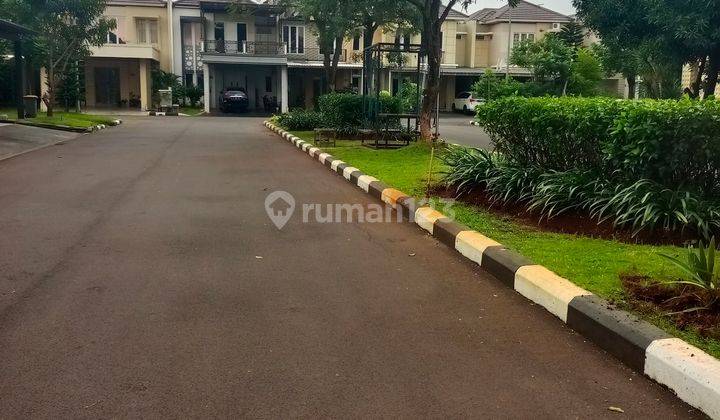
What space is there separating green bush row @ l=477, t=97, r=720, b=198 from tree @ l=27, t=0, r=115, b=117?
2338 centimetres

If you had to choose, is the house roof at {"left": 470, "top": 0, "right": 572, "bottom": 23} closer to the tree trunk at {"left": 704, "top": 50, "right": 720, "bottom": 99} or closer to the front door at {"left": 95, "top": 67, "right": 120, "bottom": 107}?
the front door at {"left": 95, "top": 67, "right": 120, "bottom": 107}

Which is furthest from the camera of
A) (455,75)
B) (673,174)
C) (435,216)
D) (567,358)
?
(455,75)

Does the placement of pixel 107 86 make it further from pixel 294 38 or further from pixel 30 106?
pixel 30 106

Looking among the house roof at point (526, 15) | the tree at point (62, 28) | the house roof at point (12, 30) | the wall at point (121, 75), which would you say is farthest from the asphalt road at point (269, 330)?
the house roof at point (526, 15)

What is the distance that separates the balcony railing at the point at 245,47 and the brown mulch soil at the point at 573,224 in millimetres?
33635

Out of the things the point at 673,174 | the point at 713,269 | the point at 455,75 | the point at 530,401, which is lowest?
the point at 530,401

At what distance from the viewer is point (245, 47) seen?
41219 mm

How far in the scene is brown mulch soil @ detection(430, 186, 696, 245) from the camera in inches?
245

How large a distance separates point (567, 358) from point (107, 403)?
2.58m

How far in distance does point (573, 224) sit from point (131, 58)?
37371mm

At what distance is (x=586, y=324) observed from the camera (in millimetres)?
4289

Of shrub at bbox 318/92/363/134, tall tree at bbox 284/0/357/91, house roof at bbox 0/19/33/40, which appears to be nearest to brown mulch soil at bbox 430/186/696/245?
tall tree at bbox 284/0/357/91

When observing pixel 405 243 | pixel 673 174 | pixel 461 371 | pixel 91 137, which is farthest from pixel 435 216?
pixel 91 137

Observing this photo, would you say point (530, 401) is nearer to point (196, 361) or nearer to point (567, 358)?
point (567, 358)
